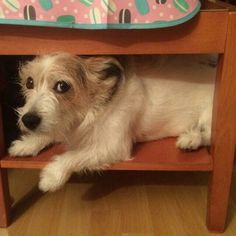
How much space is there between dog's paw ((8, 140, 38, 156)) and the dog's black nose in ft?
0.56

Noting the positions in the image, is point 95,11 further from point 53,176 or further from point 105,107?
point 53,176

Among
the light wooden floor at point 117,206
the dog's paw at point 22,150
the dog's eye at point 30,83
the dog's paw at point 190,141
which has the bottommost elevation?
the light wooden floor at point 117,206

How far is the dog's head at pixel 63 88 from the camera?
871 millimetres

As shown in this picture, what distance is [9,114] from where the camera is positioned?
1.28 metres

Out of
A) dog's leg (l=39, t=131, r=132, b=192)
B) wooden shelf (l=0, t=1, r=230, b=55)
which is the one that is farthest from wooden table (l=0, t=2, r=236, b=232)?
dog's leg (l=39, t=131, r=132, b=192)

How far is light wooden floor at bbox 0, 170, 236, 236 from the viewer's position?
1016mm

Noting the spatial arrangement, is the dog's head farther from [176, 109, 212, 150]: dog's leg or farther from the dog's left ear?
[176, 109, 212, 150]: dog's leg

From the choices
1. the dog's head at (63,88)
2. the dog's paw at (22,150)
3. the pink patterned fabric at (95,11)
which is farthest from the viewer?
the dog's paw at (22,150)

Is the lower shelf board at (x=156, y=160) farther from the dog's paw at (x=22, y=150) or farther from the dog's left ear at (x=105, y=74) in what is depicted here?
the dog's left ear at (x=105, y=74)

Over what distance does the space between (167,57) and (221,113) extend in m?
0.26

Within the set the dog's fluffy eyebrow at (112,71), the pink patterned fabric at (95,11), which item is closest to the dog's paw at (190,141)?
the dog's fluffy eyebrow at (112,71)

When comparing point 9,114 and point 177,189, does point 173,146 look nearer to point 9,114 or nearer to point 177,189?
point 177,189

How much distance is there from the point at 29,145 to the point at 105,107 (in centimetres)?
25

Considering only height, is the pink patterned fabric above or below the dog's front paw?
above
